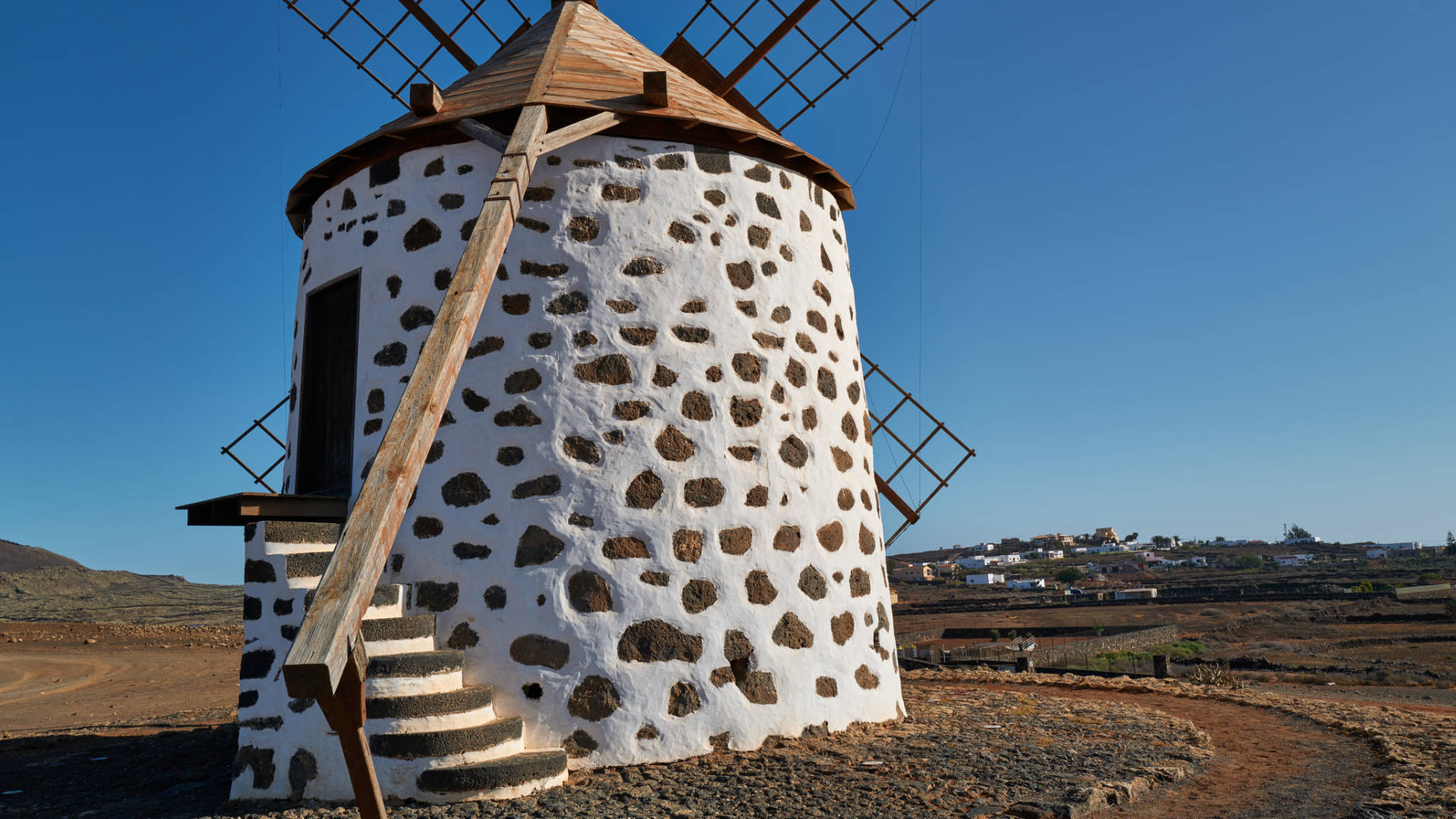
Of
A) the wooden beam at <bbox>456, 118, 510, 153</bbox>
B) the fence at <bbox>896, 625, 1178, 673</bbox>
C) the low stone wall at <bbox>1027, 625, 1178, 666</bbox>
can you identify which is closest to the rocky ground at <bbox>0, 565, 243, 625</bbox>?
the fence at <bbox>896, 625, 1178, 673</bbox>

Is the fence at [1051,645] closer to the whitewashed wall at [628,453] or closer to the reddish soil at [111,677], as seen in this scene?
the whitewashed wall at [628,453]

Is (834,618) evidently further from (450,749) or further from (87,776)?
(87,776)

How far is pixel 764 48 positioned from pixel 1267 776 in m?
6.68

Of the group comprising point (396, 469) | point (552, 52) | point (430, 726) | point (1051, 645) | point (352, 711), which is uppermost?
point (552, 52)

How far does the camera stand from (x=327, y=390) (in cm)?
639

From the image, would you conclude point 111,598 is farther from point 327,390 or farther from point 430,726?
point 430,726

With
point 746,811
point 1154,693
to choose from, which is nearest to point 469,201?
point 746,811

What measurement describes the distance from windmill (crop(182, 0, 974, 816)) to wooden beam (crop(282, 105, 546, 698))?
31mm

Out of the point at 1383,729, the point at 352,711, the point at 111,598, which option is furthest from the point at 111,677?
the point at 111,598

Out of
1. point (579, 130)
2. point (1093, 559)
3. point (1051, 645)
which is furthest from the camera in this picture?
point (1093, 559)

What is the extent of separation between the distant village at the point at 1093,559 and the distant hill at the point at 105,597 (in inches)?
1811

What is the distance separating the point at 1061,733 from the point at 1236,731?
164cm

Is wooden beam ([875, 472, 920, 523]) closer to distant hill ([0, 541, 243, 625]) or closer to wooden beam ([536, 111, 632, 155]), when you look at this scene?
wooden beam ([536, 111, 632, 155])

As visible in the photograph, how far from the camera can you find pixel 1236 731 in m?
6.31
